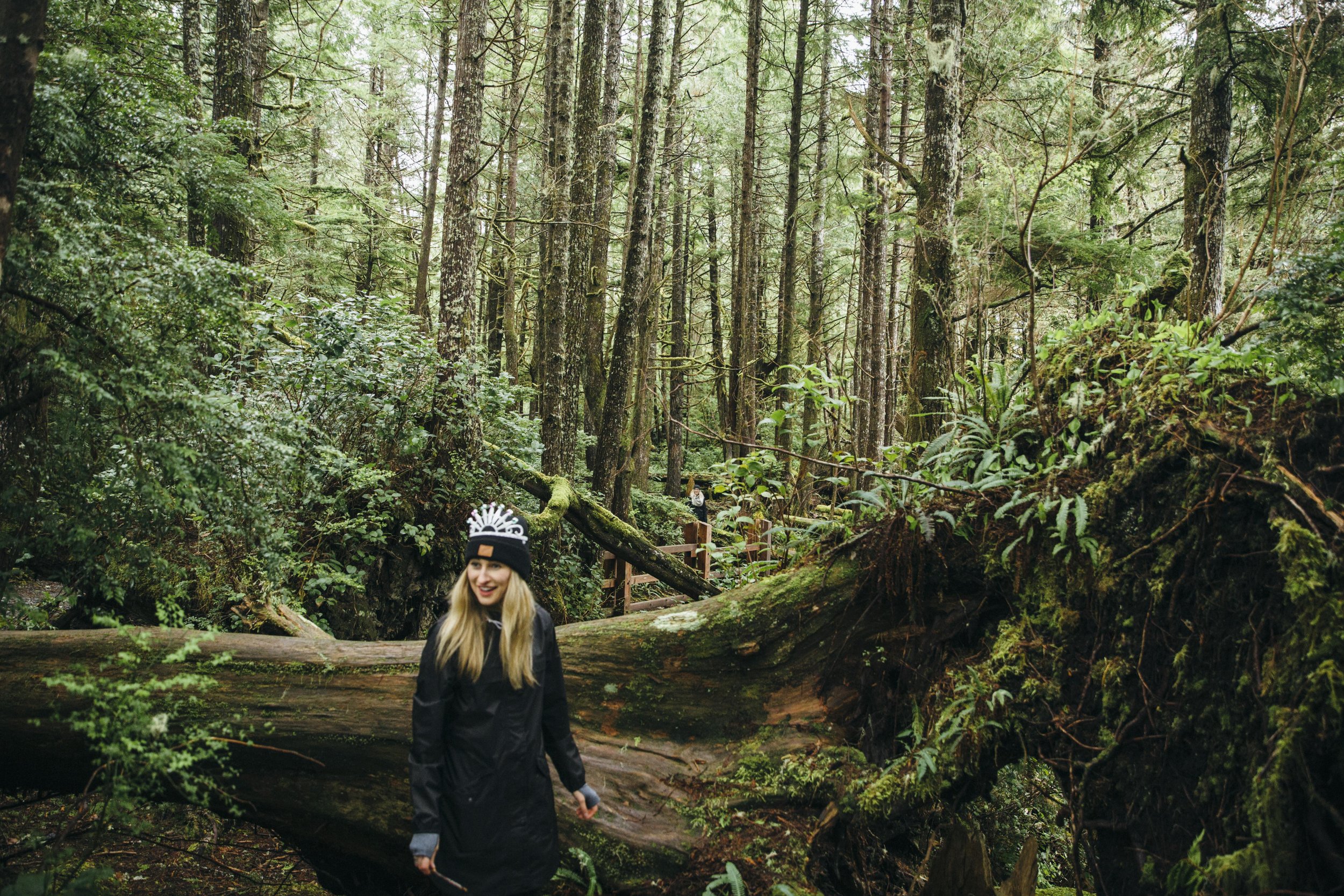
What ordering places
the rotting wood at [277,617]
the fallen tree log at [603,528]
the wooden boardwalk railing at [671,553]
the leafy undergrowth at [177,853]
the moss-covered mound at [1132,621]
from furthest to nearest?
the fallen tree log at [603,528] < the wooden boardwalk railing at [671,553] < the rotting wood at [277,617] < the leafy undergrowth at [177,853] < the moss-covered mound at [1132,621]

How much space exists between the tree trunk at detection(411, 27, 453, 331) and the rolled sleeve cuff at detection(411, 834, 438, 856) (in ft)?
50.3

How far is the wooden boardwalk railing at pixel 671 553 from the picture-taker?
28.1ft

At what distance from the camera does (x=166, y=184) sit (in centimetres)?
441

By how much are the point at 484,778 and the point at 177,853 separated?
363cm

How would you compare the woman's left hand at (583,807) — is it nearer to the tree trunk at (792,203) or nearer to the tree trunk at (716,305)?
the tree trunk at (792,203)

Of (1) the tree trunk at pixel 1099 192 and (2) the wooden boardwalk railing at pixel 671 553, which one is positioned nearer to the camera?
(2) the wooden boardwalk railing at pixel 671 553

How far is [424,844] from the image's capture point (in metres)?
3.08

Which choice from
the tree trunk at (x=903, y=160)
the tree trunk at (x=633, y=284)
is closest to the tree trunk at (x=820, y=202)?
the tree trunk at (x=903, y=160)

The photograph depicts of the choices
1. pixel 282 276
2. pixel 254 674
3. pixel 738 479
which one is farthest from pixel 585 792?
pixel 282 276

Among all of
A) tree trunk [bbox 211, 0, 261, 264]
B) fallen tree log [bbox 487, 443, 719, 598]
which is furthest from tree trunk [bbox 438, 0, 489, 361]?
tree trunk [bbox 211, 0, 261, 264]

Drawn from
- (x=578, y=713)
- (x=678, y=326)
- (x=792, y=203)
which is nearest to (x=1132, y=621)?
(x=578, y=713)

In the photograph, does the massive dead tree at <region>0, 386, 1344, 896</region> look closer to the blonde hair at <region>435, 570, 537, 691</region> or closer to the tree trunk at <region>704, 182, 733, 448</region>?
the blonde hair at <region>435, 570, 537, 691</region>

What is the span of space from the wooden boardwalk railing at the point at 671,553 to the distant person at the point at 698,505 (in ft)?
12.0

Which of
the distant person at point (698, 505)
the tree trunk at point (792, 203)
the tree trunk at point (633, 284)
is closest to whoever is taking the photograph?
the tree trunk at point (633, 284)
